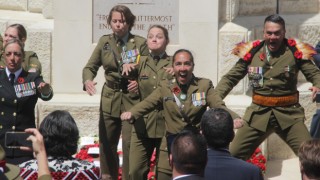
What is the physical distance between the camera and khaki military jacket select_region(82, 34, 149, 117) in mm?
10195

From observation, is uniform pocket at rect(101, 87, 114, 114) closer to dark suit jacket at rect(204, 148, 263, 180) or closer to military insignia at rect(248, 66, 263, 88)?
military insignia at rect(248, 66, 263, 88)

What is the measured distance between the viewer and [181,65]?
28.9 ft

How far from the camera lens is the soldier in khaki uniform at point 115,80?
10.1 meters

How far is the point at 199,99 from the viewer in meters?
8.90

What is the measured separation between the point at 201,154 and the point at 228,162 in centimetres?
60

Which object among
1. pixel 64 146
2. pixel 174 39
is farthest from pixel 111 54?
pixel 64 146

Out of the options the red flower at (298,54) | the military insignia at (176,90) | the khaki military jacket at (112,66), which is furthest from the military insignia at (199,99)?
the khaki military jacket at (112,66)

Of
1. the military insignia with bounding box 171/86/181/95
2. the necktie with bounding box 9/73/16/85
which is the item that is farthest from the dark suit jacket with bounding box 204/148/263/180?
the necktie with bounding box 9/73/16/85

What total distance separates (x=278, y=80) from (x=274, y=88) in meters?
0.08

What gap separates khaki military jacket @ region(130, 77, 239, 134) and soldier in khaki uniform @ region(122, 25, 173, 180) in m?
0.50

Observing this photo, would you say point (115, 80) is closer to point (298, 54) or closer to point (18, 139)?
point (298, 54)

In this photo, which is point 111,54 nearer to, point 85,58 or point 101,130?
point 101,130

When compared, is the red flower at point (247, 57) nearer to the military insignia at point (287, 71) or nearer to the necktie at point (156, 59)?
the military insignia at point (287, 71)

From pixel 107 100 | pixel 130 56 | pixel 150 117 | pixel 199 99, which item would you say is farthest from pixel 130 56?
pixel 199 99
